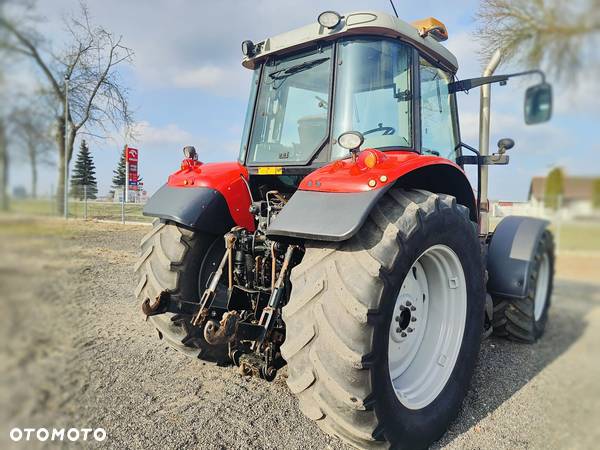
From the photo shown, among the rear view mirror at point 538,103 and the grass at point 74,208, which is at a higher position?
the rear view mirror at point 538,103

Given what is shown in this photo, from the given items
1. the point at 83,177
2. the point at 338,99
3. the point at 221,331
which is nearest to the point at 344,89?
the point at 338,99

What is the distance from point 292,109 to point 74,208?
244cm

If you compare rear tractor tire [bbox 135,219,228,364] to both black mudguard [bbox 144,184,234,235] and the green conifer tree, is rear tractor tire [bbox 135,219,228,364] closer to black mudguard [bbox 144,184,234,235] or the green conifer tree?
black mudguard [bbox 144,184,234,235]

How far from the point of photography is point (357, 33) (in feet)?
8.31

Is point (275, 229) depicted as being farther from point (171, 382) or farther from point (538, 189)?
point (171, 382)

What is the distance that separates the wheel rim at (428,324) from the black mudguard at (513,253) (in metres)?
0.78

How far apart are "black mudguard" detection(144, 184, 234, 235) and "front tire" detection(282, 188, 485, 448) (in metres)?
0.98

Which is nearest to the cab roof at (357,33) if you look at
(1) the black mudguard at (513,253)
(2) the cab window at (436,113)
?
(2) the cab window at (436,113)

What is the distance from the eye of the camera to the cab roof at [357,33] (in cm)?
248

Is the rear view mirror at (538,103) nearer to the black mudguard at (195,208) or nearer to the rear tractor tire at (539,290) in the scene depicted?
the rear tractor tire at (539,290)

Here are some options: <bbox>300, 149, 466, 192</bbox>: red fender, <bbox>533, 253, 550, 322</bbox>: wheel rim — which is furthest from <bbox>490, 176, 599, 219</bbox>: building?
<bbox>300, 149, 466, 192</bbox>: red fender

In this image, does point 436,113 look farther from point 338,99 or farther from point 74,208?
point 74,208

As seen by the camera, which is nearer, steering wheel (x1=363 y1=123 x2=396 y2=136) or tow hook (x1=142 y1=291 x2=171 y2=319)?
tow hook (x1=142 y1=291 x2=171 y2=319)

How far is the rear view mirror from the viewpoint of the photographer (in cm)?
88
